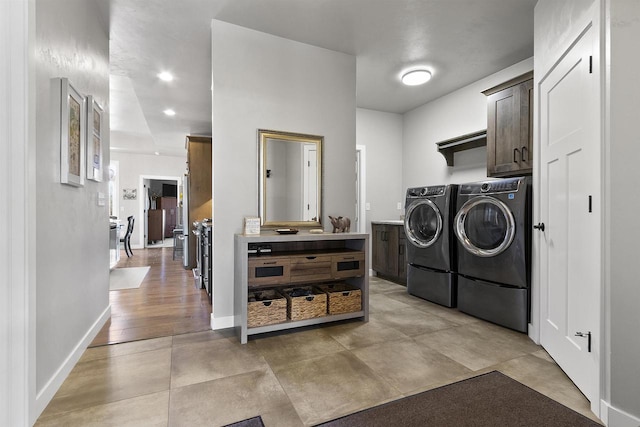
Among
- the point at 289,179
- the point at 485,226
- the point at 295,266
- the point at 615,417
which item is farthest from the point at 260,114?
the point at 615,417

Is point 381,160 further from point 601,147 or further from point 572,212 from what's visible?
point 601,147

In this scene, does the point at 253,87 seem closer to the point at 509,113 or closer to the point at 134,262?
the point at 509,113

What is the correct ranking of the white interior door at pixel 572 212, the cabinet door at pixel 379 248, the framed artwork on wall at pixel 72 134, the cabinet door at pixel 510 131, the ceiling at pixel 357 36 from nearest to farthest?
the white interior door at pixel 572 212
the framed artwork on wall at pixel 72 134
the ceiling at pixel 357 36
the cabinet door at pixel 510 131
the cabinet door at pixel 379 248

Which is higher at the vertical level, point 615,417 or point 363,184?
point 363,184

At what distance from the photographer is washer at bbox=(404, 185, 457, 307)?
3354mm

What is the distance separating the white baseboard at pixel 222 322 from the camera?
2770mm

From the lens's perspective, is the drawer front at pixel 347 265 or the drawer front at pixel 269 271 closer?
the drawer front at pixel 269 271

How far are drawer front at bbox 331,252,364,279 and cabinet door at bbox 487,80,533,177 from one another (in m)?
1.70

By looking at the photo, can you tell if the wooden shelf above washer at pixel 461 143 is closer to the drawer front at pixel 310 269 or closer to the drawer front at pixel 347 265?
the drawer front at pixel 347 265

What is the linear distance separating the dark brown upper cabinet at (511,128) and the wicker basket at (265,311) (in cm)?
251

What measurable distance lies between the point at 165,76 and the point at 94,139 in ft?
5.93

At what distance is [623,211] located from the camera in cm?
147

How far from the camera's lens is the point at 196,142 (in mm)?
5887

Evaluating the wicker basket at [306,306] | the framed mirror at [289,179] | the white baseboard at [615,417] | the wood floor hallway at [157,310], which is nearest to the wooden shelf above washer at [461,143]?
the framed mirror at [289,179]
